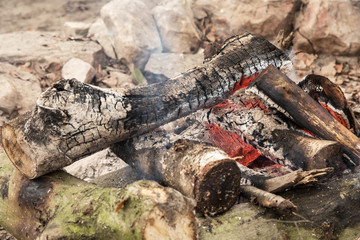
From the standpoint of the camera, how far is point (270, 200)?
1674 mm

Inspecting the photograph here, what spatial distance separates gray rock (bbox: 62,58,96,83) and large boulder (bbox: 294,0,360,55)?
2552 mm

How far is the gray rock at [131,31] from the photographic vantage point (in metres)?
4.40

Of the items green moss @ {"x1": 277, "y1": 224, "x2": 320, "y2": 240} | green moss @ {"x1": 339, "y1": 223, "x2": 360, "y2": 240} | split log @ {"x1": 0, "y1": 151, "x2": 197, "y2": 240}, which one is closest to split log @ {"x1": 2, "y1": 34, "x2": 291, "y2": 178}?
split log @ {"x1": 0, "y1": 151, "x2": 197, "y2": 240}

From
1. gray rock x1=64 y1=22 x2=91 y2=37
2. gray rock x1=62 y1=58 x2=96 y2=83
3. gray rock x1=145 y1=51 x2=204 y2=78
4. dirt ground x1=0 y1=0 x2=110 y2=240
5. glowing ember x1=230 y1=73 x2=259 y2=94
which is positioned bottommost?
dirt ground x1=0 y1=0 x2=110 y2=240

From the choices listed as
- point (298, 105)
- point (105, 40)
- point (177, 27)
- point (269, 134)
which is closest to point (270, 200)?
point (269, 134)

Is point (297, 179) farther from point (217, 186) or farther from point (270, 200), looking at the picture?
point (217, 186)

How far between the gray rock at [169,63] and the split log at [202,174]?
229cm

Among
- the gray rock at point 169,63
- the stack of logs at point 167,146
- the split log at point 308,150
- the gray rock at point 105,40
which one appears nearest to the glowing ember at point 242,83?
the stack of logs at point 167,146

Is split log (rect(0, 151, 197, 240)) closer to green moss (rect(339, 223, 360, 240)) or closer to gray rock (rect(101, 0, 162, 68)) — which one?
green moss (rect(339, 223, 360, 240))

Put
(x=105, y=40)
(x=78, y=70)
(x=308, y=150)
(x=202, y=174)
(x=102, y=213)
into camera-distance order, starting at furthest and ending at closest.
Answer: (x=105, y=40), (x=78, y=70), (x=308, y=150), (x=202, y=174), (x=102, y=213)

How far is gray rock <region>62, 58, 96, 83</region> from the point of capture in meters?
4.10

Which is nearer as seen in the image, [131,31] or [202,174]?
[202,174]

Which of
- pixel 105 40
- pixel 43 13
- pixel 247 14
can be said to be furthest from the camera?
pixel 43 13

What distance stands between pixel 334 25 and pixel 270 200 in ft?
10.1
